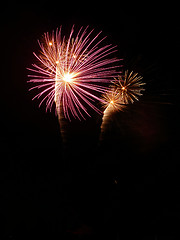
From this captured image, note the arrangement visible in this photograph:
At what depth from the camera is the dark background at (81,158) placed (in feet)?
9.37

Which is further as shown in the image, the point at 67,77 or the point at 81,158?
the point at 81,158

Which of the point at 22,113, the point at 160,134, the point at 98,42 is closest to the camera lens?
the point at 22,113

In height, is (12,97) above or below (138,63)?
below

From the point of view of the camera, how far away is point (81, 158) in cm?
363

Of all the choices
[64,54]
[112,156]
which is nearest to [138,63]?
[64,54]

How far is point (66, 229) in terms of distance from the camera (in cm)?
285

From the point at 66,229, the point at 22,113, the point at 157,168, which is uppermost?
the point at 22,113

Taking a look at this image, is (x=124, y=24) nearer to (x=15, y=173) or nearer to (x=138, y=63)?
(x=138, y=63)

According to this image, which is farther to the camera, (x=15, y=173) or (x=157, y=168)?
(x=157, y=168)

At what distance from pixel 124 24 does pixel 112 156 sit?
3.02m

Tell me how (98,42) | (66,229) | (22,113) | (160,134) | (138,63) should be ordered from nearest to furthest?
(66,229) < (22,113) < (98,42) < (138,63) < (160,134)

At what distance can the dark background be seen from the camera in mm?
2855

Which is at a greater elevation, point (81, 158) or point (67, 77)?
point (67, 77)

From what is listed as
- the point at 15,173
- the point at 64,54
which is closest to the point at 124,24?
the point at 64,54
